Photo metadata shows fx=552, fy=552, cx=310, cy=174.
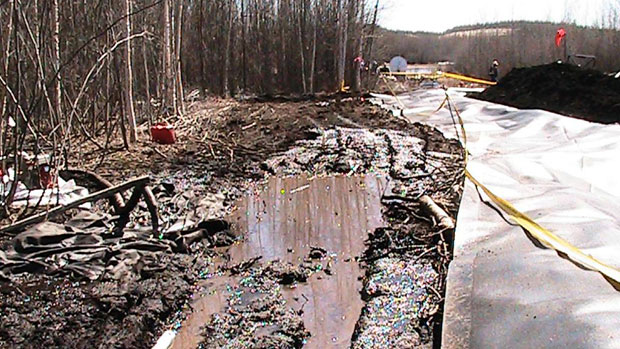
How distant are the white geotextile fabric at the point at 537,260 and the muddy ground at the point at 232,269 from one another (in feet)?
1.59

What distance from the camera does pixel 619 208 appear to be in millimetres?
3953

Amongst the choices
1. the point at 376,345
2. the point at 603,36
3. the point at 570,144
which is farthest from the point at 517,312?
the point at 603,36

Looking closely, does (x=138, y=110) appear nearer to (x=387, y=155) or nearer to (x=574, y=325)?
(x=387, y=155)

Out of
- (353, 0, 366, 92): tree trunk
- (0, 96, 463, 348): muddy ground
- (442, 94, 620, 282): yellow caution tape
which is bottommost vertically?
(0, 96, 463, 348): muddy ground

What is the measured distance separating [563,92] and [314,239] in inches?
411

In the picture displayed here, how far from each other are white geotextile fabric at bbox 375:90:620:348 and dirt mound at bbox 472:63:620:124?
5.99 meters

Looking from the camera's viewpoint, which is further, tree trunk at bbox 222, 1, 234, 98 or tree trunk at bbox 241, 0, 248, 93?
tree trunk at bbox 241, 0, 248, 93

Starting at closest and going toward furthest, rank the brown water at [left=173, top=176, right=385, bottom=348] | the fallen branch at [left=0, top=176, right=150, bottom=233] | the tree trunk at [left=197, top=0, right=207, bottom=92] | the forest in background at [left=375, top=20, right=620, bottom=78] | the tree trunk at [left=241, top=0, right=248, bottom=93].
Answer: the brown water at [left=173, top=176, right=385, bottom=348]
the fallen branch at [left=0, top=176, right=150, bottom=233]
the tree trunk at [left=197, top=0, right=207, bottom=92]
the tree trunk at [left=241, top=0, right=248, bottom=93]
the forest in background at [left=375, top=20, right=620, bottom=78]

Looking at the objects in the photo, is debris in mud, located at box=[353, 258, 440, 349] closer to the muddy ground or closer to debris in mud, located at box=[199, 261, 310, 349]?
the muddy ground

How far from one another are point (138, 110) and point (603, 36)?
19497 mm

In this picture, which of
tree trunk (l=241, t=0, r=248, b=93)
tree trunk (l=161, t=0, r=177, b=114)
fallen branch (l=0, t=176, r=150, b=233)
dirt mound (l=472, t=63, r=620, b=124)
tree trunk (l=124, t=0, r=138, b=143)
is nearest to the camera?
fallen branch (l=0, t=176, r=150, b=233)

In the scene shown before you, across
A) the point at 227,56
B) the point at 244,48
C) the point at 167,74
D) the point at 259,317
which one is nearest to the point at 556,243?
the point at 259,317

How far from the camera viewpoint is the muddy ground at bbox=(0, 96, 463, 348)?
11.8 feet

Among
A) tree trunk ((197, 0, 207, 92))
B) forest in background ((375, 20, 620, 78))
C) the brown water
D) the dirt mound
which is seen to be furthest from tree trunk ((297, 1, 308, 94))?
the brown water
